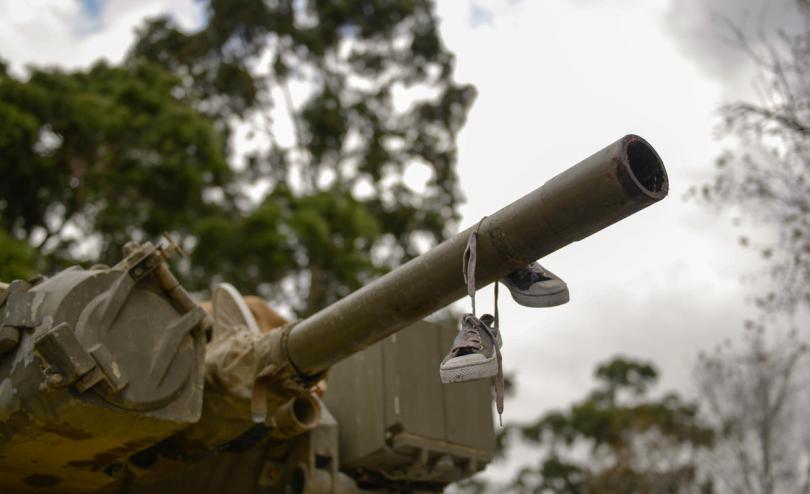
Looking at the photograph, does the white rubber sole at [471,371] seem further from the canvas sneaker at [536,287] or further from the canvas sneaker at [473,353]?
the canvas sneaker at [536,287]

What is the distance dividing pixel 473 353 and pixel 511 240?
0.53m

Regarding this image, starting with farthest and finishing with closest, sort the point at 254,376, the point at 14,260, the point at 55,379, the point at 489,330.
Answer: the point at 14,260 < the point at 254,376 < the point at 55,379 < the point at 489,330

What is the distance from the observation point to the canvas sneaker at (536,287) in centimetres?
459

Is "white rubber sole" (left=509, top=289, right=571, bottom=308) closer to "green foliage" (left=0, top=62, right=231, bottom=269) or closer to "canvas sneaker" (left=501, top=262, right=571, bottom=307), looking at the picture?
"canvas sneaker" (left=501, top=262, right=571, bottom=307)

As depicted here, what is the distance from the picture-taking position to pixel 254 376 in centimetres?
629

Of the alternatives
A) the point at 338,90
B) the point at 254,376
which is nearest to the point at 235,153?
the point at 338,90

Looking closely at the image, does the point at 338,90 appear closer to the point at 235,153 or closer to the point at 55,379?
the point at 235,153

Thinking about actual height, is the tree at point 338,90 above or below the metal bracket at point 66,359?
above

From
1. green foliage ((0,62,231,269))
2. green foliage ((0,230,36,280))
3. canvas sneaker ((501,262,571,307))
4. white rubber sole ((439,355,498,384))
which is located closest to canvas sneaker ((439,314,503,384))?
white rubber sole ((439,355,498,384))

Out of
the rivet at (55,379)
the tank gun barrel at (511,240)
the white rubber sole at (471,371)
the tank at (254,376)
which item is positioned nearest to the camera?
the tank gun barrel at (511,240)

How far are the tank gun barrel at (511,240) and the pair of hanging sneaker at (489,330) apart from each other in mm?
126

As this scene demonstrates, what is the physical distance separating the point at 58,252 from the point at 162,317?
39.7ft

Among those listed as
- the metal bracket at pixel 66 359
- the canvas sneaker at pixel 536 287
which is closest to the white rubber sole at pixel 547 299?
the canvas sneaker at pixel 536 287

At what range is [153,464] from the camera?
6570mm
